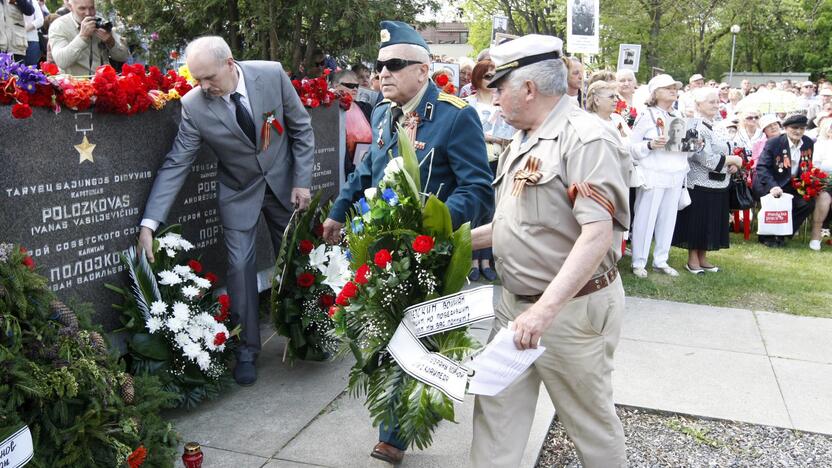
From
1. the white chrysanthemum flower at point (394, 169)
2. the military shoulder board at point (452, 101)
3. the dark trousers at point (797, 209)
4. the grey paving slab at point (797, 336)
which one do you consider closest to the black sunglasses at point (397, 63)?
the military shoulder board at point (452, 101)

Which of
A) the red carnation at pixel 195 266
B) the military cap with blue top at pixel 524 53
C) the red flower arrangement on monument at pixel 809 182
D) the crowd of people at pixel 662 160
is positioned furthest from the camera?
the red flower arrangement on monument at pixel 809 182

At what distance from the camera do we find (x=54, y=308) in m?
3.06

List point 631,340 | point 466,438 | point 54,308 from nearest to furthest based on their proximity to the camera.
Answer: point 54,308, point 466,438, point 631,340

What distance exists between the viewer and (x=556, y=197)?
2666 mm

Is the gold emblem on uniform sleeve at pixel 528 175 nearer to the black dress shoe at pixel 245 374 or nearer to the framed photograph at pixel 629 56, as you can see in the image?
the black dress shoe at pixel 245 374

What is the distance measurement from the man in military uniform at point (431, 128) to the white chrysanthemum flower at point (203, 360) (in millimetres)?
1197

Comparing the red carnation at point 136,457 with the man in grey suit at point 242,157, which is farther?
the man in grey suit at point 242,157

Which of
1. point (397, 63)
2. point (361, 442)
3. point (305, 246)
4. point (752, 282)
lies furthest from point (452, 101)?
point (752, 282)

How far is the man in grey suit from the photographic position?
4.46 metres

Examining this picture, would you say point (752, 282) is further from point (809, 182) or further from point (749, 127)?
point (749, 127)

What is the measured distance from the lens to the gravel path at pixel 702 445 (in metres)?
3.94

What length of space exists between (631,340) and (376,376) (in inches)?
132

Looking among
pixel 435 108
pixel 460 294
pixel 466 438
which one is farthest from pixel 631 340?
pixel 460 294

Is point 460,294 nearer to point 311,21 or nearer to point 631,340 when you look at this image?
point 631,340
